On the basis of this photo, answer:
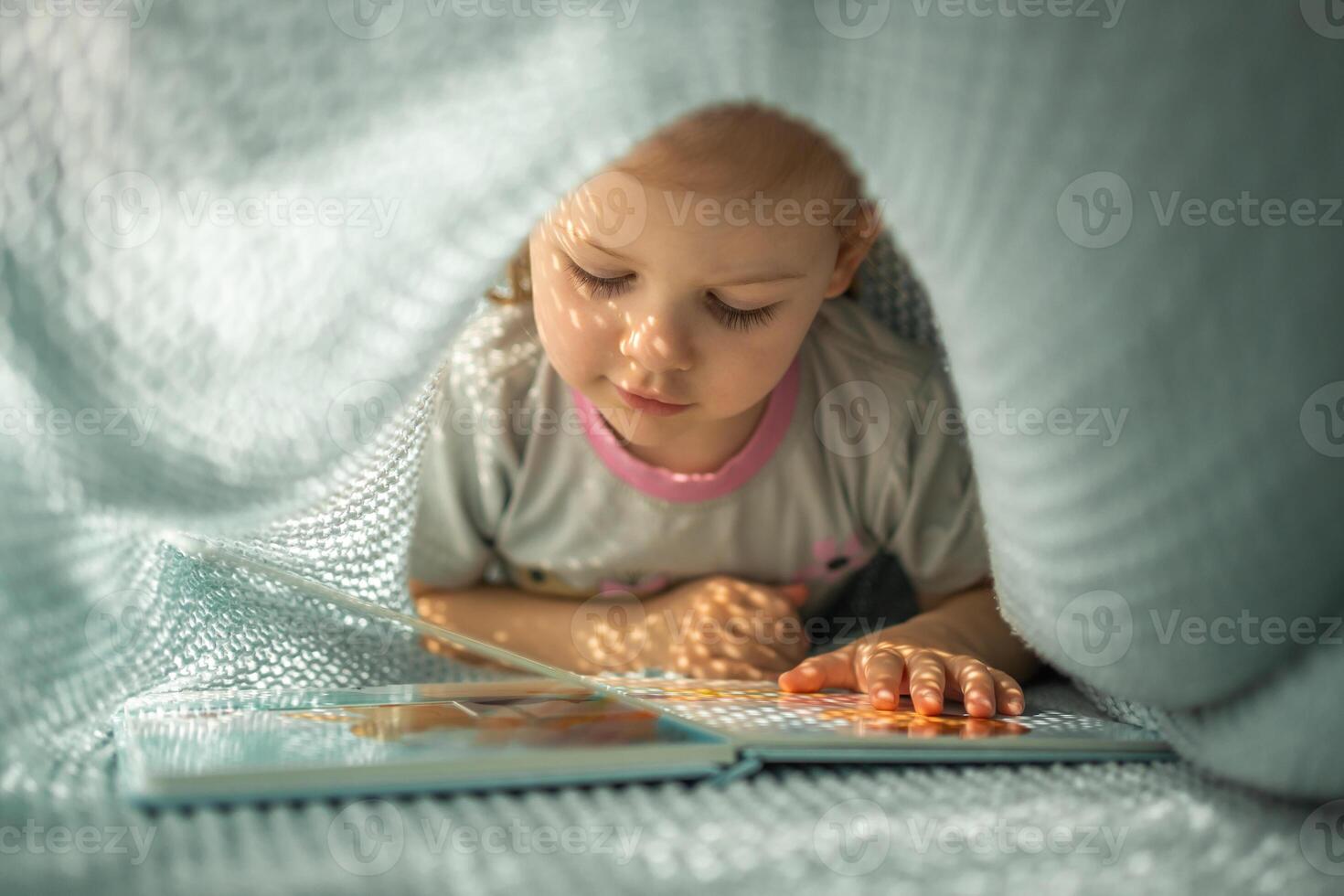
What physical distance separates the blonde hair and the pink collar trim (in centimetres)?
24

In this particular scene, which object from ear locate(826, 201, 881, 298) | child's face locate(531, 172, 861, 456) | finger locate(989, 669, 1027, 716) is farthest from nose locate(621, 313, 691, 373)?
finger locate(989, 669, 1027, 716)

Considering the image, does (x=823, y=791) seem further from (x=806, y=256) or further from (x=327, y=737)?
(x=806, y=256)

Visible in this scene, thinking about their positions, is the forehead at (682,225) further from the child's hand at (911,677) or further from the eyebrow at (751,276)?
the child's hand at (911,677)

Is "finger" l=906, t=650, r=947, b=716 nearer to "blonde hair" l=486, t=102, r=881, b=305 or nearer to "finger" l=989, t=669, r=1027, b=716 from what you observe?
"finger" l=989, t=669, r=1027, b=716

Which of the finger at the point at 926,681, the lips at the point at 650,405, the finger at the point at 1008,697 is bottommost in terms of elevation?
the finger at the point at 1008,697

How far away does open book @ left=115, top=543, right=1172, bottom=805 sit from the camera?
38cm

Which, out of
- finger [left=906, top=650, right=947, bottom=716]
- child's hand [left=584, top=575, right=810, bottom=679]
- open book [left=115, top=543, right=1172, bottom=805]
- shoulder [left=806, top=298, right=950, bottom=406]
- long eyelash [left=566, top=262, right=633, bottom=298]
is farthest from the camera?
shoulder [left=806, top=298, right=950, bottom=406]

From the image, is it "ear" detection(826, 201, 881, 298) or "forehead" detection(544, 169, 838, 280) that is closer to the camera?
"forehead" detection(544, 169, 838, 280)

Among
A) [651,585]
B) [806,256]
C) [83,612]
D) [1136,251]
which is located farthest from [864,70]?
[651,585]

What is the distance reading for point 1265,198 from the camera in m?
0.40

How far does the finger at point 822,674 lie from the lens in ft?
2.00

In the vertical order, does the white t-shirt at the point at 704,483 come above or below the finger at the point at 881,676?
above

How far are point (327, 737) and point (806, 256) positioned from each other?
362 millimetres

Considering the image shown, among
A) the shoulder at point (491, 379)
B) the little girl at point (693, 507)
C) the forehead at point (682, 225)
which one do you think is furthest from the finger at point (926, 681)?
the shoulder at point (491, 379)
